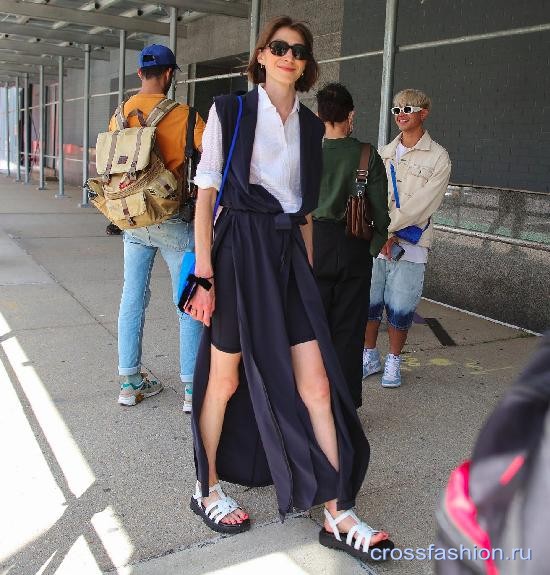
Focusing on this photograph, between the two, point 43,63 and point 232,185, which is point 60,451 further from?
point 43,63

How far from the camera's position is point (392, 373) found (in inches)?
169

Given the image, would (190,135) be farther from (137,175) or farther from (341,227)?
(341,227)

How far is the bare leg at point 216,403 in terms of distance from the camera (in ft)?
8.43

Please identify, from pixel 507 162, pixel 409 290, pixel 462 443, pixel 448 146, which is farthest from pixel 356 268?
pixel 448 146

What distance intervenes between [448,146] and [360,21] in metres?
2.03

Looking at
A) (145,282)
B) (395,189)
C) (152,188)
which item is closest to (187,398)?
(145,282)

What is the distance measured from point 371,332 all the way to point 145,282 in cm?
152

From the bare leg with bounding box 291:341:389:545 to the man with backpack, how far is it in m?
0.93

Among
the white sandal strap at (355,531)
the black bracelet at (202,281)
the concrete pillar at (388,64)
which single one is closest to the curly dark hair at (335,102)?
the black bracelet at (202,281)

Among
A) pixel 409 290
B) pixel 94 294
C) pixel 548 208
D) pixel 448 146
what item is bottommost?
pixel 94 294

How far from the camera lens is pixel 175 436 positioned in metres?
3.47

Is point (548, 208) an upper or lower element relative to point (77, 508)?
upper

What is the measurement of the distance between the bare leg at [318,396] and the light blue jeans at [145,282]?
3.51 feet

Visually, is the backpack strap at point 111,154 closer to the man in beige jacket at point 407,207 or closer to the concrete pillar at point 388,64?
the man in beige jacket at point 407,207
